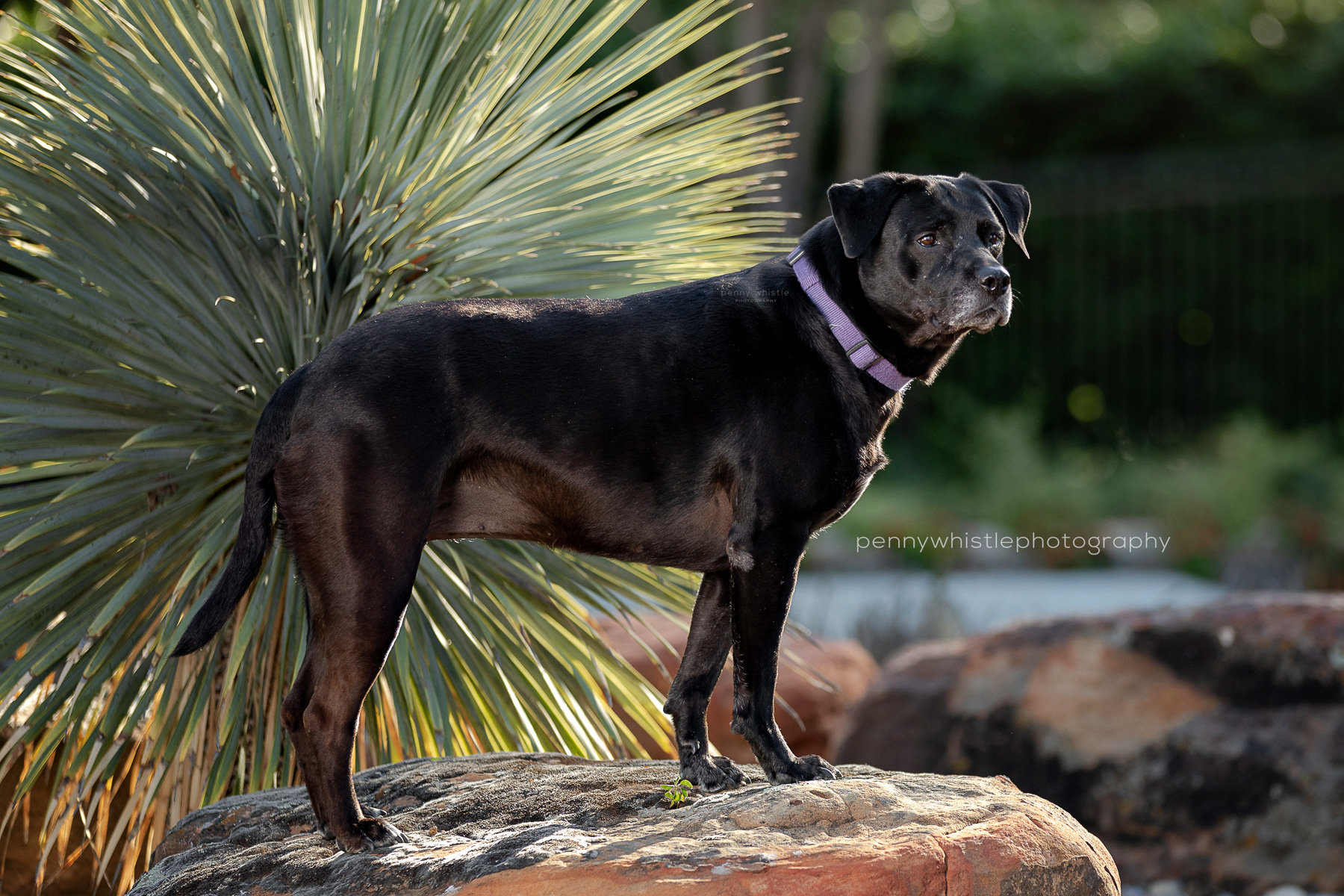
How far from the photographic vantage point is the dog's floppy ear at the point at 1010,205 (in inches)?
113

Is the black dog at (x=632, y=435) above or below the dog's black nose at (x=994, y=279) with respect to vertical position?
below

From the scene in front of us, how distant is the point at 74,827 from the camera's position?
3.90 meters

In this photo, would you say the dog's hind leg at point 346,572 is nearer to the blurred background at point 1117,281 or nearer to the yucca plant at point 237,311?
the yucca plant at point 237,311

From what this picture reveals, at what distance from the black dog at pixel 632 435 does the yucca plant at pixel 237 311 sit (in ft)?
2.50

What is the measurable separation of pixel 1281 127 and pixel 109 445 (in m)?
12.6

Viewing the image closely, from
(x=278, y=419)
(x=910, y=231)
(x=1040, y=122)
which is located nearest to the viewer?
(x=278, y=419)

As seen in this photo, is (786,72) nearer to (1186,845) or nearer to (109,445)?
(1186,845)

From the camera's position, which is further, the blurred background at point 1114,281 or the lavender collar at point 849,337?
the blurred background at point 1114,281

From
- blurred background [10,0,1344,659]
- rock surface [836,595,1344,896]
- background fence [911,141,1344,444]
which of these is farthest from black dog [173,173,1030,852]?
background fence [911,141,1344,444]

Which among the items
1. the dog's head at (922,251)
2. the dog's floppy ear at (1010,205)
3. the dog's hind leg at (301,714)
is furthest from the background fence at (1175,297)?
the dog's hind leg at (301,714)

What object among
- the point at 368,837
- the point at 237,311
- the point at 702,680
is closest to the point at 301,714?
the point at 368,837

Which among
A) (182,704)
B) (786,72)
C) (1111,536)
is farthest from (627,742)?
(786,72)

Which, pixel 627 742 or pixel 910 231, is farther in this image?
pixel 627 742

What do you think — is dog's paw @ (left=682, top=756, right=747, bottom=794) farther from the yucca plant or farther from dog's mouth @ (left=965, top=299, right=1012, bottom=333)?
dog's mouth @ (left=965, top=299, right=1012, bottom=333)
